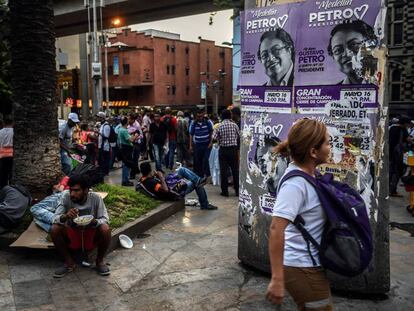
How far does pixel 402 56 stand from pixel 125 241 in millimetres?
27762

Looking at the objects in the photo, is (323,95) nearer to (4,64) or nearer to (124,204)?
(124,204)

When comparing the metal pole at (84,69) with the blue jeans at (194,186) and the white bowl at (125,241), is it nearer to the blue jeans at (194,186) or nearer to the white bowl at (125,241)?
the blue jeans at (194,186)

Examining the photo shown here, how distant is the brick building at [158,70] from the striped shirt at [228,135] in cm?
4179

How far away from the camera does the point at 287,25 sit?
15.0ft

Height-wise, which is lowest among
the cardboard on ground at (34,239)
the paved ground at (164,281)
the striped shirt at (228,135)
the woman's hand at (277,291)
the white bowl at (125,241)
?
the paved ground at (164,281)

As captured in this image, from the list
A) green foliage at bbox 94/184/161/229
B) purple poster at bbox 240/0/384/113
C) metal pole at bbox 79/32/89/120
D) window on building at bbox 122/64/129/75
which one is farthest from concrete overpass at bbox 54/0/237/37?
purple poster at bbox 240/0/384/113

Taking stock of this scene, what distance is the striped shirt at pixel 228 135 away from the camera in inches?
376

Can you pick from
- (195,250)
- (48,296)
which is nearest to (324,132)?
(48,296)

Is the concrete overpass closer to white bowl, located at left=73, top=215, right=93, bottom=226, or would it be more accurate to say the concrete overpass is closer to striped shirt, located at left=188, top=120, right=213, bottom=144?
striped shirt, located at left=188, top=120, right=213, bottom=144

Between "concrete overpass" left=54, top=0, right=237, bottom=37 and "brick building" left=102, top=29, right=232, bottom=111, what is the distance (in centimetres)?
1277

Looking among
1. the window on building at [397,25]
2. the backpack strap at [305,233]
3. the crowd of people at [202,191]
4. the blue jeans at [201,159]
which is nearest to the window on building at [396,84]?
the window on building at [397,25]

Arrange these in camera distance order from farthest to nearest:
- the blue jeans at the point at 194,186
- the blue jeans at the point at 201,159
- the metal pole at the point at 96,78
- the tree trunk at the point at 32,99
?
the metal pole at the point at 96,78
the blue jeans at the point at 201,159
the blue jeans at the point at 194,186
the tree trunk at the point at 32,99

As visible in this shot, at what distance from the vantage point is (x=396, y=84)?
1176 inches

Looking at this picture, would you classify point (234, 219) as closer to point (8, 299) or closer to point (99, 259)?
point (99, 259)
